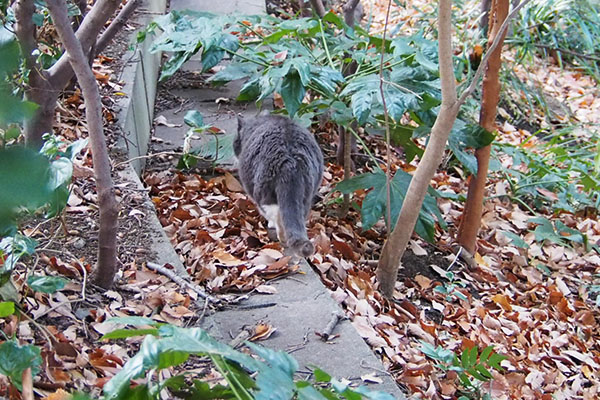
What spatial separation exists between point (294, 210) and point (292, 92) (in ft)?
2.26

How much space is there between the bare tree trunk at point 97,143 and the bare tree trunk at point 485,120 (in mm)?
2621

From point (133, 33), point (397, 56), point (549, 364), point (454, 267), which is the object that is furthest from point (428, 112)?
point (133, 33)

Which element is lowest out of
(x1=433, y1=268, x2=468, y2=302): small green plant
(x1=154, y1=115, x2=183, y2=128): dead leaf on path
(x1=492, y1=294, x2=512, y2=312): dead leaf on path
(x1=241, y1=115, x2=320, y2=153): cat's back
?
(x1=492, y1=294, x2=512, y2=312): dead leaf on path

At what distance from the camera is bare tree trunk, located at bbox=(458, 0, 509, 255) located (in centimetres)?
420

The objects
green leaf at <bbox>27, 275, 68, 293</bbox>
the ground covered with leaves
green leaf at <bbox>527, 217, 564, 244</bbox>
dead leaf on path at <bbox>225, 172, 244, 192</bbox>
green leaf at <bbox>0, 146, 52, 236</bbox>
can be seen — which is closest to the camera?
green leaf at <bbox>0, 146, 52, 236</bbox>

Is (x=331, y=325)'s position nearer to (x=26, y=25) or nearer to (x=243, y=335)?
(x=243, y=335)

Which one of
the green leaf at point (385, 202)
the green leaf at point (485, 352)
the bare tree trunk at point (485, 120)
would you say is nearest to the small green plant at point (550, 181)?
the bare tree trunk at point (485, 120)

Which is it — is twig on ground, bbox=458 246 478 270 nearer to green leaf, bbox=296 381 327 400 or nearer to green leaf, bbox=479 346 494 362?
green leaf, bbox=479 346 494 362

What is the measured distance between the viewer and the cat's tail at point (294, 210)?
11.9 ft

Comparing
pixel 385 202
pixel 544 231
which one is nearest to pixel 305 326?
pixel 385 202

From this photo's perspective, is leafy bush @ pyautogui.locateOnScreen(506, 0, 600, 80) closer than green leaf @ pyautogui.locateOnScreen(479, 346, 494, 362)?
No

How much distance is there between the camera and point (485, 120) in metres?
4.38

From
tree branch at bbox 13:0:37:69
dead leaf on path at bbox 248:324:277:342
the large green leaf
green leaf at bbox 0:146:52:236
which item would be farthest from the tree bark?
green leaf at bbox 0:146:52:236

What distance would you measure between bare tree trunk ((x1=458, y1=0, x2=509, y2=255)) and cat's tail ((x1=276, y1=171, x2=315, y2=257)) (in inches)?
50.2
